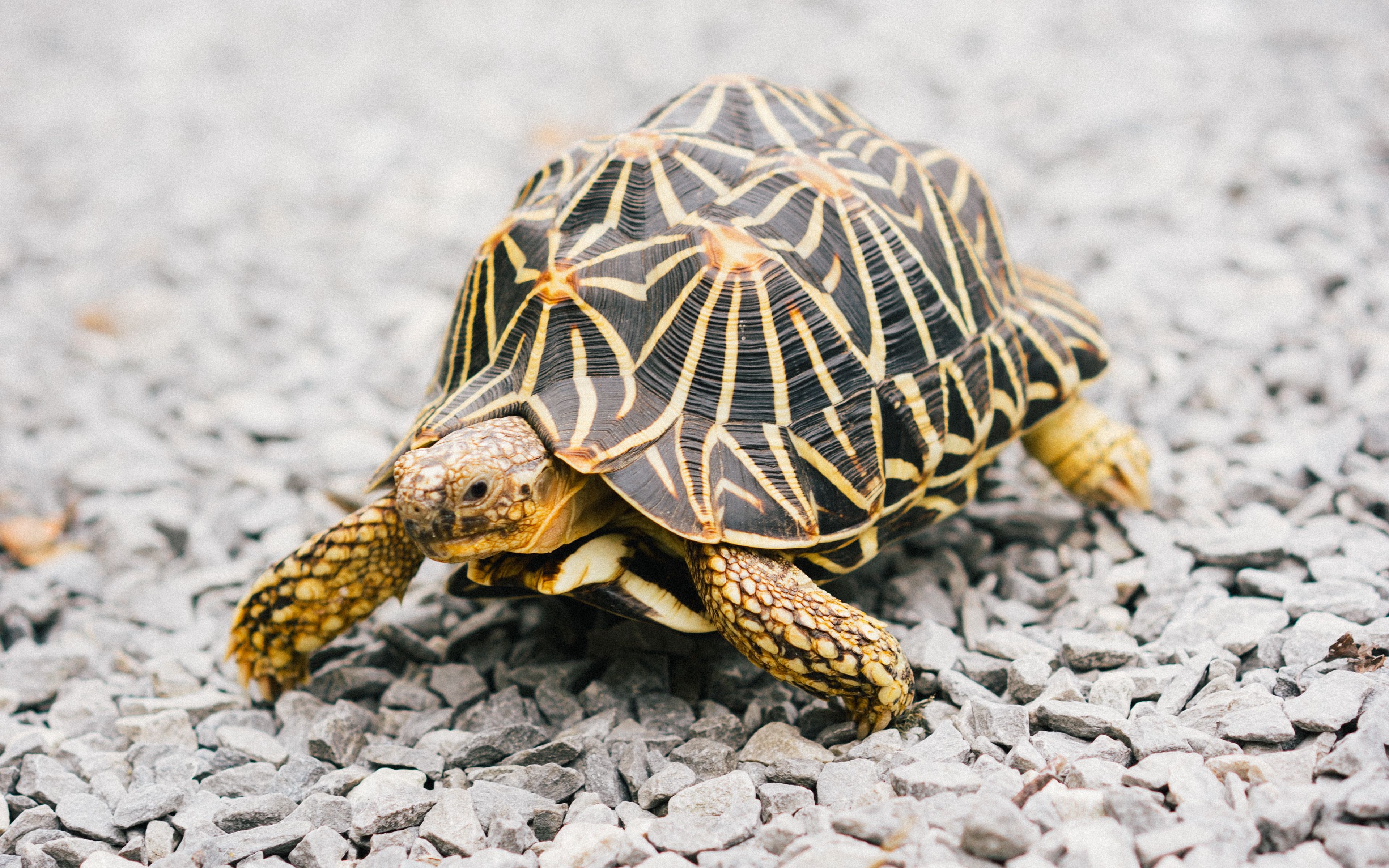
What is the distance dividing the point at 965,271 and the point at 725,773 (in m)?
1.35

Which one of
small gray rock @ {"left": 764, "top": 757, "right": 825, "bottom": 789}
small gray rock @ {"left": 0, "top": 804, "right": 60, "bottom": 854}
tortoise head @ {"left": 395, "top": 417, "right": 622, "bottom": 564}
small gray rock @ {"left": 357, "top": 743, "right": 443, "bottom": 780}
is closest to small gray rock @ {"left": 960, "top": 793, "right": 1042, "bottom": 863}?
small gray rock @ {"left": 764, "top": 757, "right": 825, "bottom": 789}

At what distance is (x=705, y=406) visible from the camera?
6.58 ft

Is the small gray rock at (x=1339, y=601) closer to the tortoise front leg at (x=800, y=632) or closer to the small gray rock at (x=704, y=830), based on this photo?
the tortoise front leg at (x=800, y=632)

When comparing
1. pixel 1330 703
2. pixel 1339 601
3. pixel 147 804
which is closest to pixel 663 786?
pixel 147 804

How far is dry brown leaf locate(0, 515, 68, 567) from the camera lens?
9.14ft

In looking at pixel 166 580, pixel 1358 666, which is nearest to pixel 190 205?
pixel 166 580

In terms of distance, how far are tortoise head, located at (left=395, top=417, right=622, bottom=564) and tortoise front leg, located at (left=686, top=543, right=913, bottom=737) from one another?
0.31 meters

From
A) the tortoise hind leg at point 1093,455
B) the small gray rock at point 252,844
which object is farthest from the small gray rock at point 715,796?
the tortoise hind leg at point 1093,455

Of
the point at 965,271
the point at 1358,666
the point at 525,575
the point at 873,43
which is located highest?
the point at 873,43

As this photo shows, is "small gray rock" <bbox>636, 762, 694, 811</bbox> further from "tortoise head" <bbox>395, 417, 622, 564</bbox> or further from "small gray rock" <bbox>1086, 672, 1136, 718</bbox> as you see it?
"small gray rock" <bbox>1086, 672, 1136, 718</bbox>

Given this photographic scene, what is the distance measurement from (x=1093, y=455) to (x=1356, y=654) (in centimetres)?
89

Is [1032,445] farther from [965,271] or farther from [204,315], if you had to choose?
[204,315]

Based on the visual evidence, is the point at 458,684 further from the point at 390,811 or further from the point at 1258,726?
the point at 1258,726

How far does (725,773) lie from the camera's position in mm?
1927
